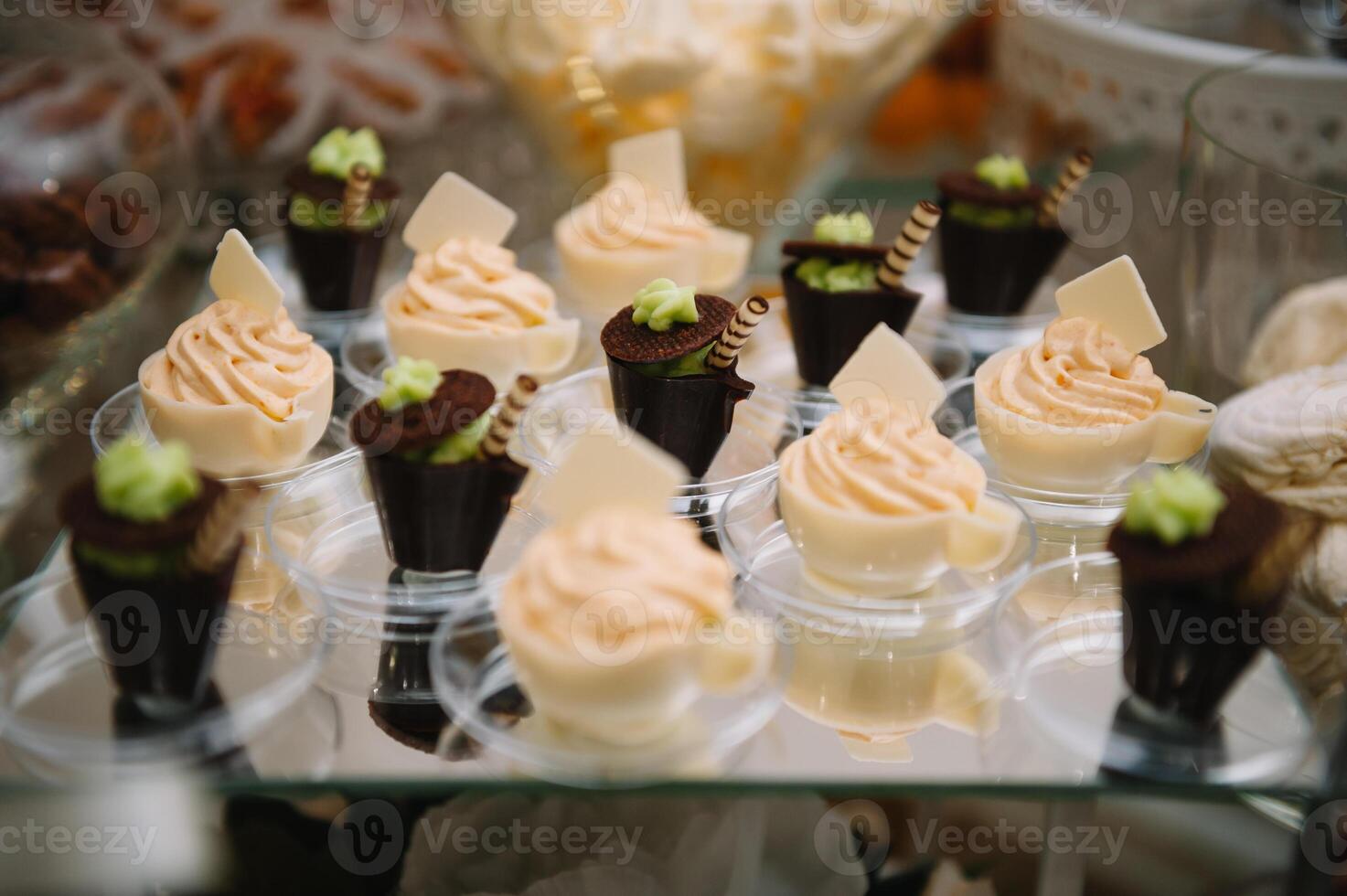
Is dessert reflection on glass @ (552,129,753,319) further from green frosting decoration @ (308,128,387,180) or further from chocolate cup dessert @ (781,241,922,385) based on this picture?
green frosting decoration @ (308,128,387,180)

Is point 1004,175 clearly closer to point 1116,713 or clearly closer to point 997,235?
point 997,235

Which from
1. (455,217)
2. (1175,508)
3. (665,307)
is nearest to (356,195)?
(455,217)

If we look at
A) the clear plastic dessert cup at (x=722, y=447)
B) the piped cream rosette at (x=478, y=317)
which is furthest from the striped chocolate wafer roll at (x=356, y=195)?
the clear plastic dessert cup at (x=722, y=447)

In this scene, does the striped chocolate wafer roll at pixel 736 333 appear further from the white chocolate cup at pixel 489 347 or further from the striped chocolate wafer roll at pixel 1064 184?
the striped chocolate wafer roll at pixel 1064 184

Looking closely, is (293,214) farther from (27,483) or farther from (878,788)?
(878,788)

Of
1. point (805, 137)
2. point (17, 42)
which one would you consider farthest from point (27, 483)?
point (805, 137)

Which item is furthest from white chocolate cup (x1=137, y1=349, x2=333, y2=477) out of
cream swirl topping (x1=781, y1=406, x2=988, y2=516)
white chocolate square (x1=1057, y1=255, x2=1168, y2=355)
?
white chocolate square (x1=1057, y1=255, x2=1168, y2=355)
